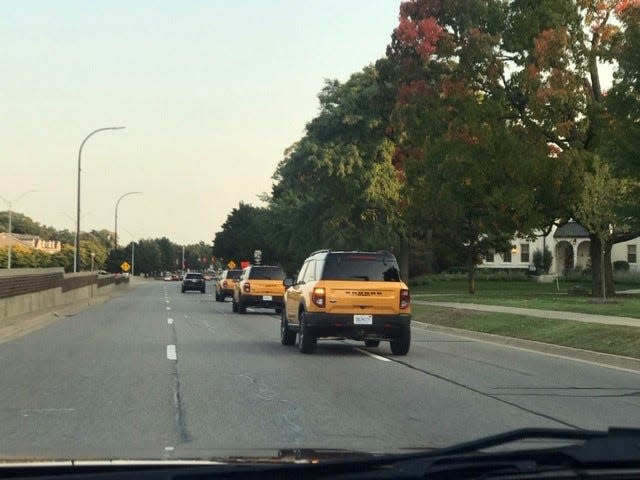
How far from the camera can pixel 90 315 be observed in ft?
105

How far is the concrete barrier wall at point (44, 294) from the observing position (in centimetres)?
2720

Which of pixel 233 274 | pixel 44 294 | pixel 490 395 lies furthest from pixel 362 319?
pixel 233 274

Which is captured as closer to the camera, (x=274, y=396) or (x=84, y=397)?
(x=84, y=397)

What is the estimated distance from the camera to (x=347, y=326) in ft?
55.4

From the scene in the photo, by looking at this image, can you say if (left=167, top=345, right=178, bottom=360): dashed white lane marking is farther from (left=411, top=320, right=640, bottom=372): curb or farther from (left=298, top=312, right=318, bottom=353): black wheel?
(left=411, top=320, right=640, bottom=372): curb

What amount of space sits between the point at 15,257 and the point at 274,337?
4742 inches

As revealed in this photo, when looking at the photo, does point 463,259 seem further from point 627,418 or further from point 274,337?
point 627,418

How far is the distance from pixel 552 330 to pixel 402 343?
5283 millimetres

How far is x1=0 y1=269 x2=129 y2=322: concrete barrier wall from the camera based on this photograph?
27203 mm

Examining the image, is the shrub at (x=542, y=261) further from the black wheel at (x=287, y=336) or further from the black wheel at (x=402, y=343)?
the black wheel at (x=402, y=343)

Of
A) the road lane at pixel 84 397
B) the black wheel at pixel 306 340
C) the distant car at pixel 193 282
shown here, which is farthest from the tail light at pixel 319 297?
the distant car at pixel 193 282

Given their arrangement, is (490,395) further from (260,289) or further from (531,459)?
(260,289)

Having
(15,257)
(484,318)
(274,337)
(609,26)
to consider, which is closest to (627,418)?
(274,337)

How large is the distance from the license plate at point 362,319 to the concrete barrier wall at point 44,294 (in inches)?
486
